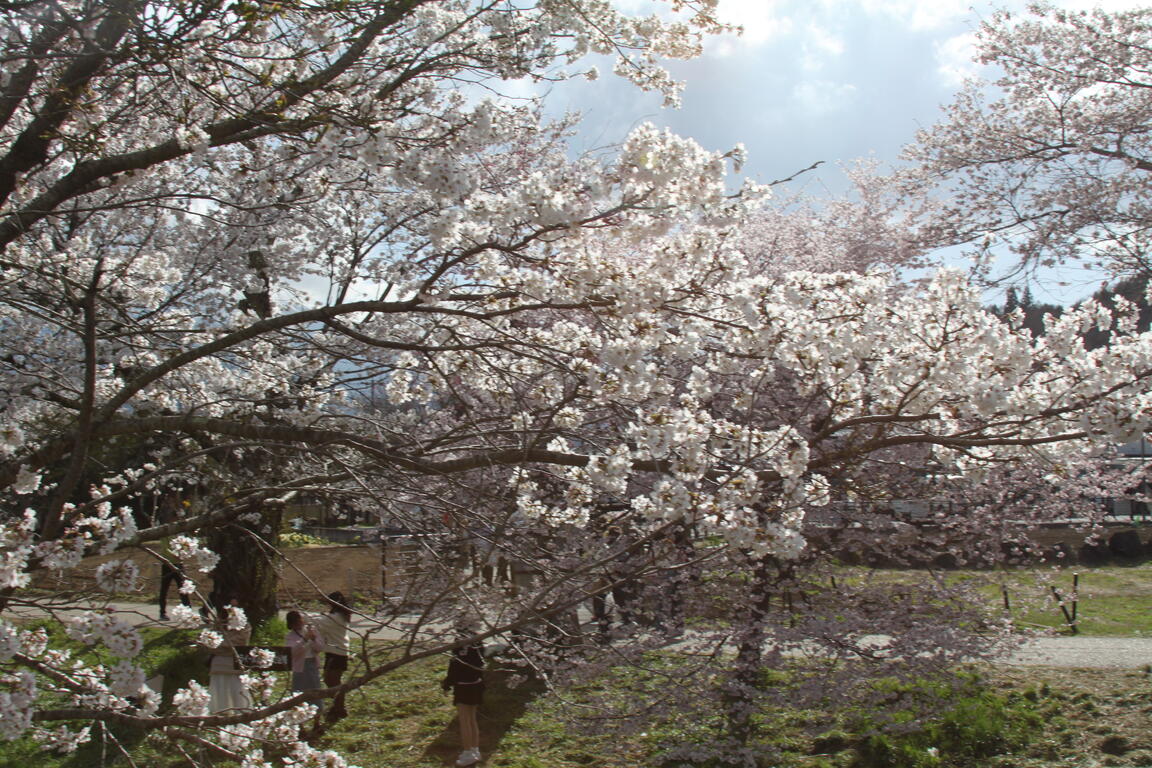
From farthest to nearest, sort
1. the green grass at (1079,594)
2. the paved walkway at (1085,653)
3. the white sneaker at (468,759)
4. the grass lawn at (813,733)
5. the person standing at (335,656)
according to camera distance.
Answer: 1. the paved walkway at (1085,653)
2. the green grass at (1079,594)
3. the white sneaker at (468,759)
4. the person standing at (335,656)
5. the grass lawn at (813,733)

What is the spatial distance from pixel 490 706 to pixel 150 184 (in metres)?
6.01

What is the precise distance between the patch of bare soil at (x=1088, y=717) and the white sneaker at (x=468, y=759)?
13.7 ft

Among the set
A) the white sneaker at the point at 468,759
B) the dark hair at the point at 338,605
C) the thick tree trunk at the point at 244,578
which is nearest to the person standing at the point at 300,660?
the dark hair at the point at 338,605

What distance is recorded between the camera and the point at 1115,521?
22562 mm

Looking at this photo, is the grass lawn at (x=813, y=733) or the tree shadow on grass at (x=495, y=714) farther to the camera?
the tree shadow on grass at (x=495, y=714)

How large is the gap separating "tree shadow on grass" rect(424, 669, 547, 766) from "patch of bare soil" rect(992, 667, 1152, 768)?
4236 mm

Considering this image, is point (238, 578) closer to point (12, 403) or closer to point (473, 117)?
point (12, 403)

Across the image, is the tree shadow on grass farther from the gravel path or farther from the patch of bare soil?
the gravel path

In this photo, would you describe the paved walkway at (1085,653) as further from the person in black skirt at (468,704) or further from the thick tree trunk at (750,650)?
the thick tree trunk at (750,650)

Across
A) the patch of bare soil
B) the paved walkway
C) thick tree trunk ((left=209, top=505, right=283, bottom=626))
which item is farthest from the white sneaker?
thick tree trunk ((left=209, top=505, right=283, bottom=626))

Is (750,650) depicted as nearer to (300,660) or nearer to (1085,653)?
(300,660)

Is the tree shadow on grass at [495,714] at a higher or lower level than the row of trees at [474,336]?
lower

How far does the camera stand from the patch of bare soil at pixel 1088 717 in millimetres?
7066

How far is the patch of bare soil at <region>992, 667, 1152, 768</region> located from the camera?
7066mm
